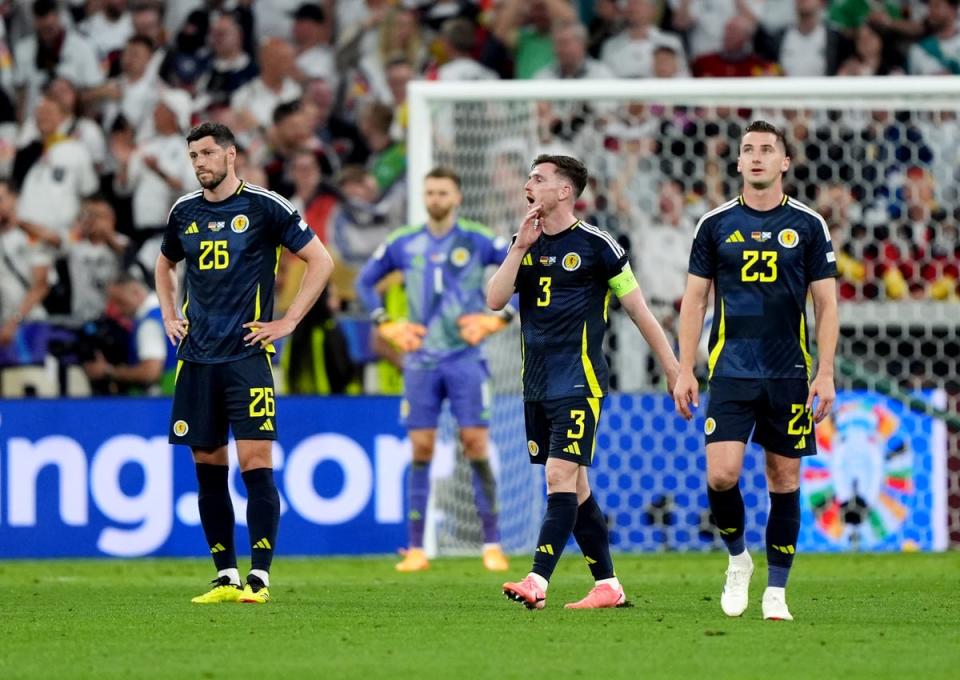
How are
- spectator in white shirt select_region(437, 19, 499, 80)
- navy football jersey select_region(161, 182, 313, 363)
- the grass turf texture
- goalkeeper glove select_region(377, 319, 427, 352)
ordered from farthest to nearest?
spectator in white shirt select_region(437, 19, 499, 80) → goalkeeper glove select_region(377, 319, 427, 352) → navy football jersey select_region(161, 182, 313, 363) → the grass turf texture

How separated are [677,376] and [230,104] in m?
10.1

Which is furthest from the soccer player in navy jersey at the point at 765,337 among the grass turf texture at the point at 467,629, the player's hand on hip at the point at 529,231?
the player's hand on hip at the point at 529,231

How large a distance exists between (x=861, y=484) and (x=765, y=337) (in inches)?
226

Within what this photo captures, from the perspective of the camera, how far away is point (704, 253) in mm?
8031

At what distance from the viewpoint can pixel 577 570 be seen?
11664 mm

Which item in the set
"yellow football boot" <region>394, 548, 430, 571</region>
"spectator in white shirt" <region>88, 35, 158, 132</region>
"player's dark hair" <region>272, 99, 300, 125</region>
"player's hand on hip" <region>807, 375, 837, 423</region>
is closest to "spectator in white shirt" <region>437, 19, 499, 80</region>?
"player's dark hair" <region>272, 99, 300, 125</region>

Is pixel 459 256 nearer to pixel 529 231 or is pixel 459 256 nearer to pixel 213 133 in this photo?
pixel 213 133

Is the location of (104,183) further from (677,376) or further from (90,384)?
(677,376)

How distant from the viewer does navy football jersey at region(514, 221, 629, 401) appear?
28.0 feet

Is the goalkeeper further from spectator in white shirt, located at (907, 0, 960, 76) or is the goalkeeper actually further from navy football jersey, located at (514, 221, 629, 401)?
spectator in white shirt, located at (907, 0, 960, 76)

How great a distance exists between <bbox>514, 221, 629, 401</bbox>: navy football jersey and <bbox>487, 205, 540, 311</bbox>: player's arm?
17 cm

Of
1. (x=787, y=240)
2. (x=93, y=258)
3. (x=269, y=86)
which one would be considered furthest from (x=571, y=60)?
(x=787, y=240)

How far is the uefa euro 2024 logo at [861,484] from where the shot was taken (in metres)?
13.3

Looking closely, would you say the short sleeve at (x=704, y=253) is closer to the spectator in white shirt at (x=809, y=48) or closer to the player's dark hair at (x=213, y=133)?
the player's dark hair at (x=213, y=133)
